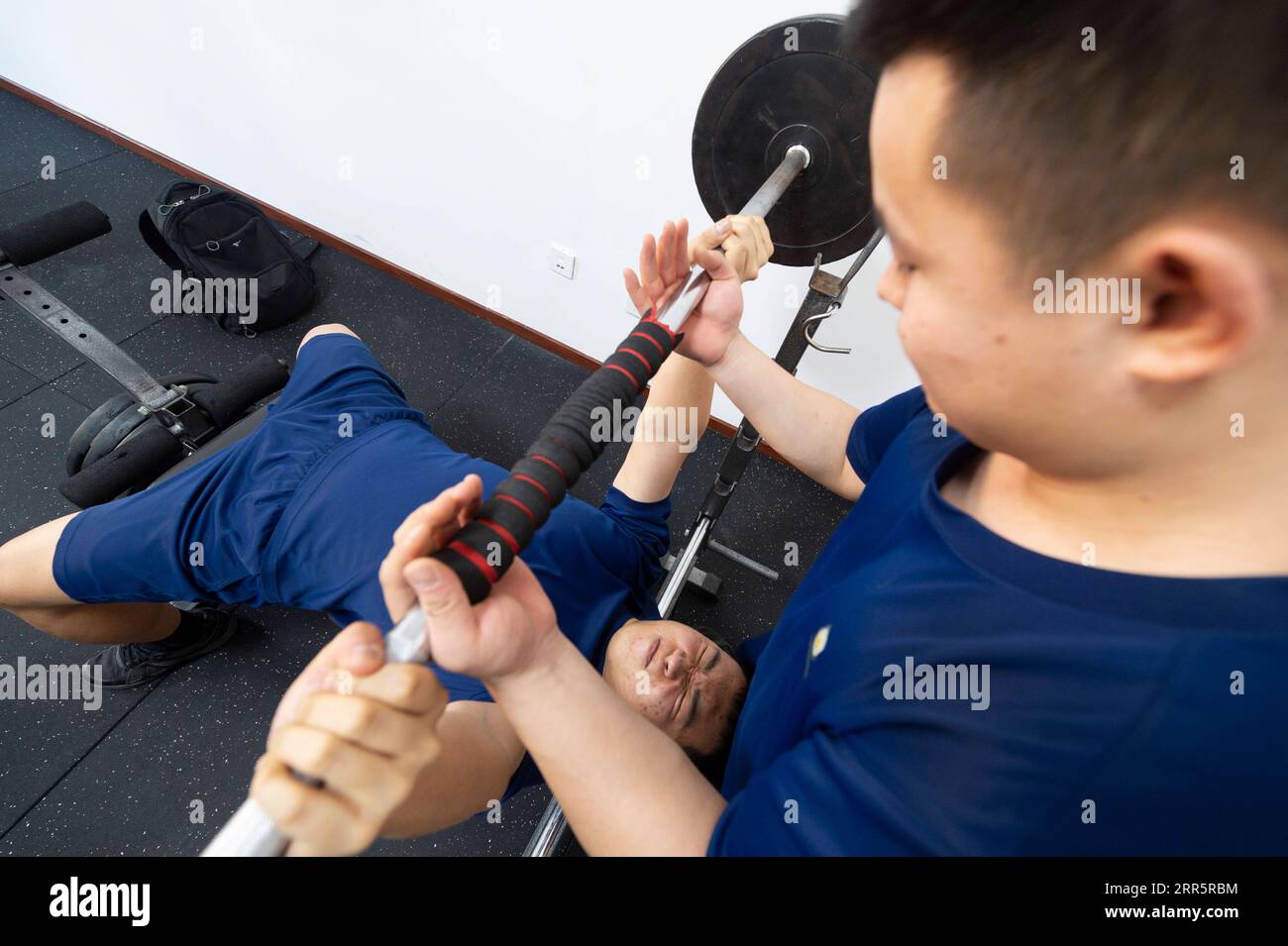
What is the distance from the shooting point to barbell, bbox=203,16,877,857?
1.80 feet

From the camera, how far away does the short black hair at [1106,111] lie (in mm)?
271

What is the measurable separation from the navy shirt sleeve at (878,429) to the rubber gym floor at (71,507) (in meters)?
1.00

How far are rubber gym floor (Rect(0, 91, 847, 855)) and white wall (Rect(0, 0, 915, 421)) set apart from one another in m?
0.21

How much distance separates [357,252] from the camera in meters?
2.50

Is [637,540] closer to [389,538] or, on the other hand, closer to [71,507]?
[389,538]

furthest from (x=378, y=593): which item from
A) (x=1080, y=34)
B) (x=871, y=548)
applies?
(x=1080, y=34)

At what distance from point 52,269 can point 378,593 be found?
2.31 metres

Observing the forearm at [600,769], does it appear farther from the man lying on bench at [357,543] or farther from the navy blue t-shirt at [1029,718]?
the man lying on bench at [357,543]

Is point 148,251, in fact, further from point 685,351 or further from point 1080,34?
point 1080,34

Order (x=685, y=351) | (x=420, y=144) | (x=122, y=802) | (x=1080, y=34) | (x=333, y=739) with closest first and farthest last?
(x=1080, y=34) → (x=333, y=739) → (x=685, y=351) → (x=122, y=802) → (x=420, y=144)

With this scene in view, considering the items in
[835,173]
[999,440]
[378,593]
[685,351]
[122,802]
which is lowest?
[122,802]

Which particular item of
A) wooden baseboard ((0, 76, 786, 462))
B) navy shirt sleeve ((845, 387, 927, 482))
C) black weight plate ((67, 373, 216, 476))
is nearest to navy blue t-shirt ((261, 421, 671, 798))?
navy shirt sleeve ((845, 387, 927, 482))

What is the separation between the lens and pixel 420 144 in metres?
2.01

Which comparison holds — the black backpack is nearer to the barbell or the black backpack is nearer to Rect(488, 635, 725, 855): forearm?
the barbell
